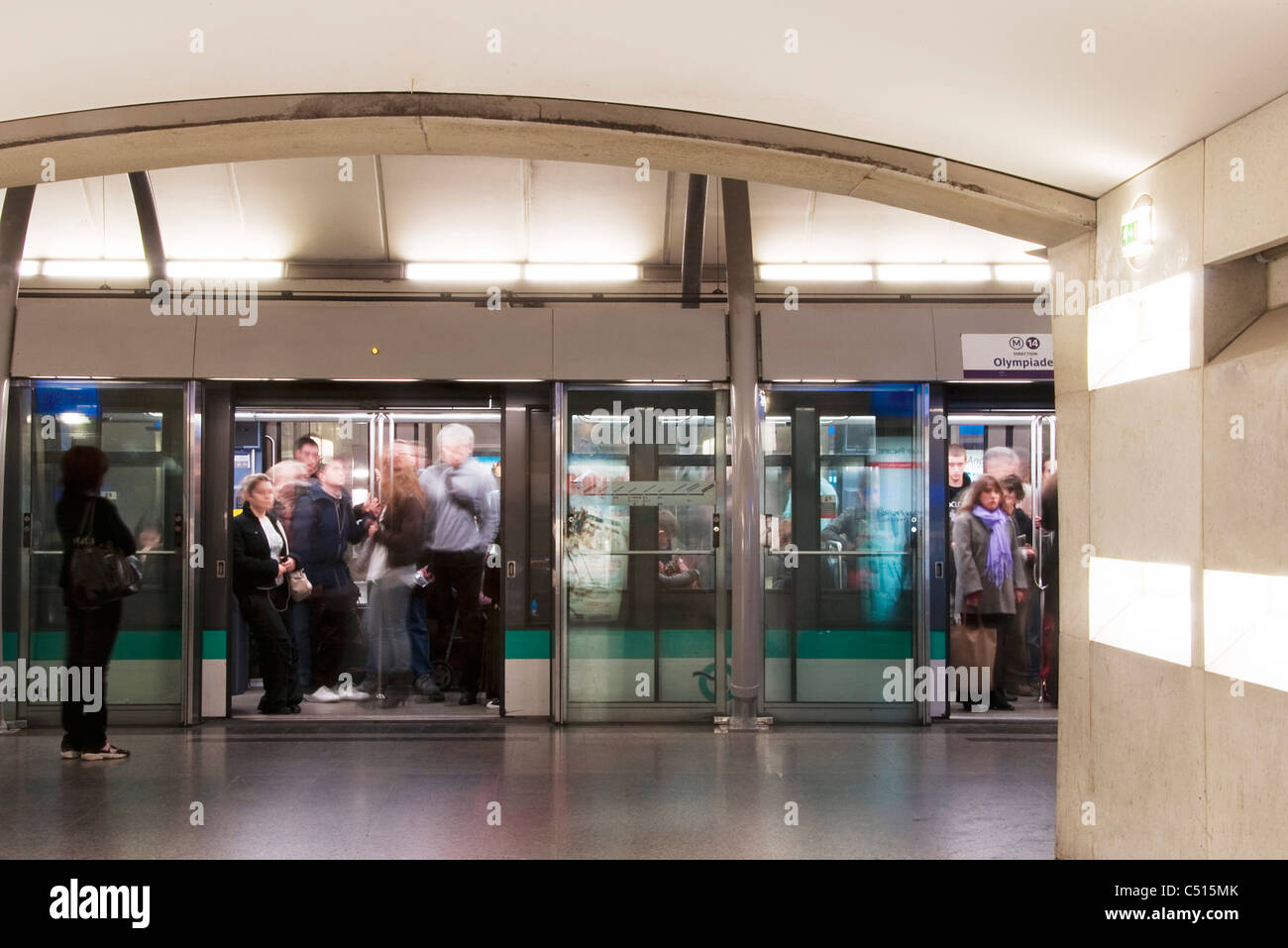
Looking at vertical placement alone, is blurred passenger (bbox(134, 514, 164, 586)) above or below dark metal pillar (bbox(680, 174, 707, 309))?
below

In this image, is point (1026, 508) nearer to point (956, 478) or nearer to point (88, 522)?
point (956, 478)

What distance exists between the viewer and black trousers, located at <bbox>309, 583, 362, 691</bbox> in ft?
26.7

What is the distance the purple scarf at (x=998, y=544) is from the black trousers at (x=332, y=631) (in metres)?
4.99

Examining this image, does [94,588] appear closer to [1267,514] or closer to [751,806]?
[751,806]

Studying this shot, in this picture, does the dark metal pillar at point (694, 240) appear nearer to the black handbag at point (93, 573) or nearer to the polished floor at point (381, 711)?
the polished floor at point (381, 711)

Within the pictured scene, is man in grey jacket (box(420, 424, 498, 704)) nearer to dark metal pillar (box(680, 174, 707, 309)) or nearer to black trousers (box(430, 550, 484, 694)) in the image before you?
black trousers (box(430, 550, 484, 694))

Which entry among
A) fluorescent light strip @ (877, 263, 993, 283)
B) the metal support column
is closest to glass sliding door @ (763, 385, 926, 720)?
fluorescent light strip @ (877, 263, 993, 283)

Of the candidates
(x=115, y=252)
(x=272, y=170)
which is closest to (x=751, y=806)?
(x=272, y=170)

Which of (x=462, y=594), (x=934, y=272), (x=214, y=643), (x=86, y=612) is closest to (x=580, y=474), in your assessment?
(x=462, y=594)

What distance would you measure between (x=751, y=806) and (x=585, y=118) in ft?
11.9

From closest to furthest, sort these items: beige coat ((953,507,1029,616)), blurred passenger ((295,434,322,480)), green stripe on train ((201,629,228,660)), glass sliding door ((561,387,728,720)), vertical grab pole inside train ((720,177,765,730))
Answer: vertical grab pole inside train ((720,177,765,730)) < green stripe on train ((201,629,228,660)) < glass sliding door ((561,387,728,720)) < beige coat ((953,507,1029,616)) < blurred passenger ((295,434,322,480))

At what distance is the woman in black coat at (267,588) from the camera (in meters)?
7.71

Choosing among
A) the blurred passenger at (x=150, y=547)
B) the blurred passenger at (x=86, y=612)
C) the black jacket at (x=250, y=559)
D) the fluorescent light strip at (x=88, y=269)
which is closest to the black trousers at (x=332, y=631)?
the black jacket at (x=250, y=559)

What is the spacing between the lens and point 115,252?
28.1ft
